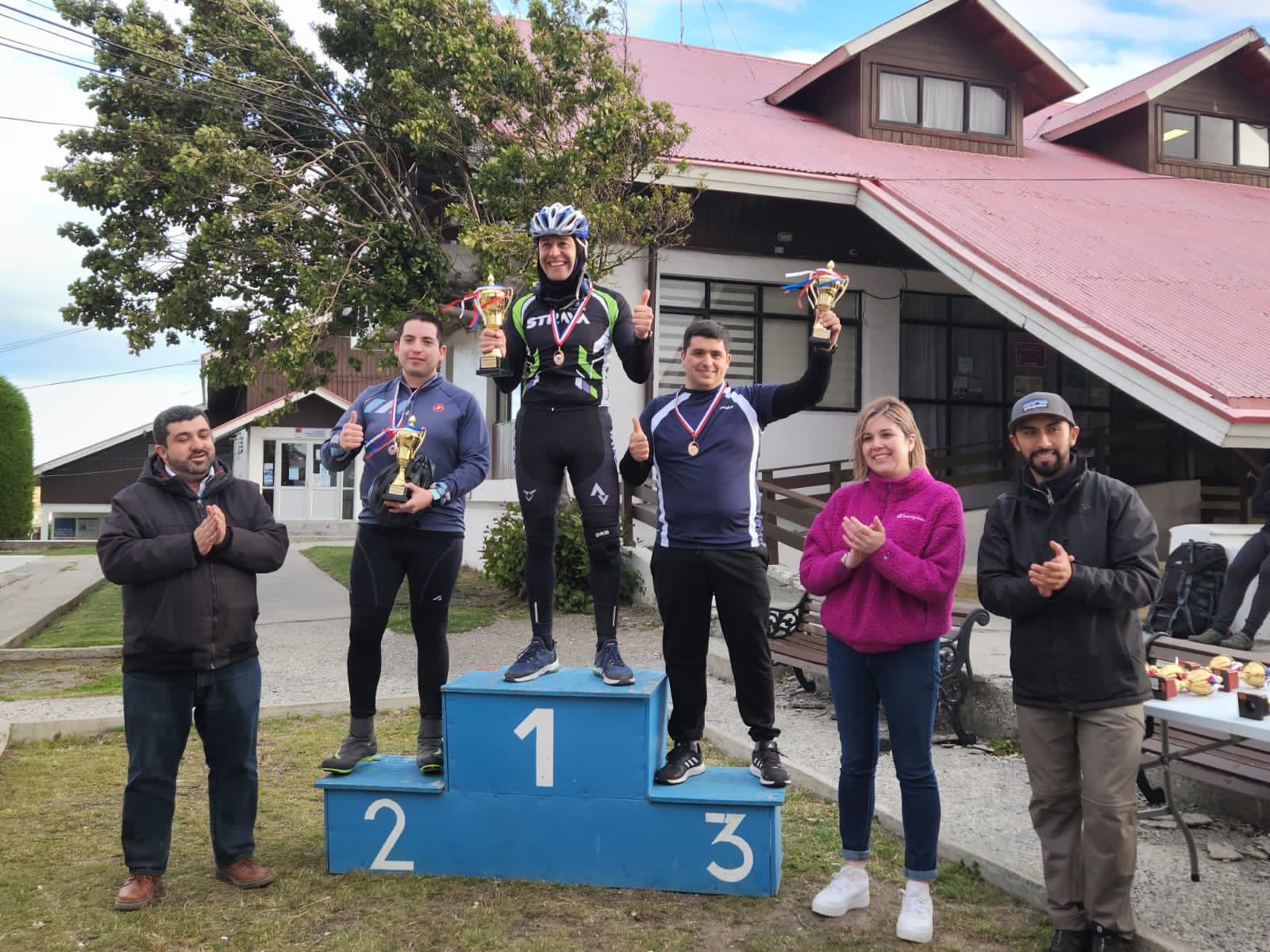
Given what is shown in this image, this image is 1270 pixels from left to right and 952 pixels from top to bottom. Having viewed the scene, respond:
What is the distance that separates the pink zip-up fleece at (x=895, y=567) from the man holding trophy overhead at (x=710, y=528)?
362mm

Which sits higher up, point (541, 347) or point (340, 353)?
point (340, 353)

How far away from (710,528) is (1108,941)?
6.69 ft

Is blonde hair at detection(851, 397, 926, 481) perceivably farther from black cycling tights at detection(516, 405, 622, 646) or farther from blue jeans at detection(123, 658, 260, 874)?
blue jeans at detection(123, 658, 260, 874)

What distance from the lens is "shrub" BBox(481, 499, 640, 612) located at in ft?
38.3

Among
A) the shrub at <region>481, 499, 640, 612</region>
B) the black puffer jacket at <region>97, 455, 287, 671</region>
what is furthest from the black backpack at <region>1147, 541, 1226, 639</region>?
the black puffer jacket at <region>97, 455, 287, 671</region>

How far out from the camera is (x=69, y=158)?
46.6ft

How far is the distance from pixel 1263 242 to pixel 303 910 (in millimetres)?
14285

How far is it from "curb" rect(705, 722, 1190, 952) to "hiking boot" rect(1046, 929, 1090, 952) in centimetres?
18

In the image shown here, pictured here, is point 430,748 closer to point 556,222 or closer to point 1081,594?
point 556,222

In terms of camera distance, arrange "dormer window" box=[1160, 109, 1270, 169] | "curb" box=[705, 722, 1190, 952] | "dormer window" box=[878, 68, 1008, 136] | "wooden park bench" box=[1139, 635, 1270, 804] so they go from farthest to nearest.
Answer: "dormer window" box=[1160, 109, 1270, 169] < "dormer window" box=[878, 68, 1008, 136] < "wooden park bench" box=[1139, 635, 1270, 804] < "curb" box=[705, 722, 1190, 952]

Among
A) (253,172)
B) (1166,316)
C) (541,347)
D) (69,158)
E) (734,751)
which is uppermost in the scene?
(69,158)

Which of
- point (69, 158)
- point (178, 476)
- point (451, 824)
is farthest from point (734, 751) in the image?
point (69, 158)

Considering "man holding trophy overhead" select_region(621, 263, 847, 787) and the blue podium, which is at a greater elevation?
"man holding trophy overhead" select_region(621, 263, 847, 787)

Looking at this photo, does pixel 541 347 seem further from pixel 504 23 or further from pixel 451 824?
pixel 504 23
